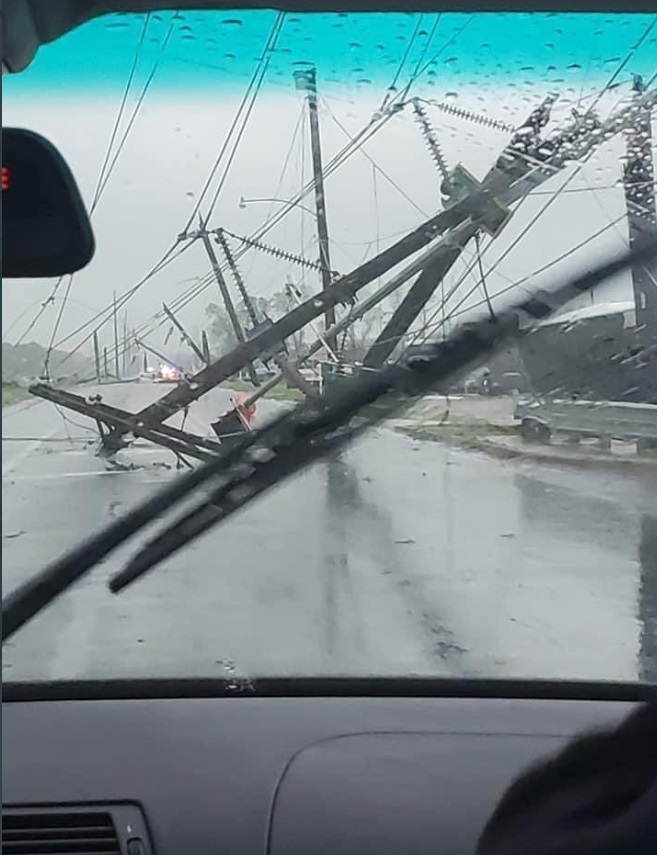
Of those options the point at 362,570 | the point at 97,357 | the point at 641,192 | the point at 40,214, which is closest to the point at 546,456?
the point at 362,570

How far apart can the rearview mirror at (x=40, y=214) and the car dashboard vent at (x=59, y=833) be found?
4.36 feet

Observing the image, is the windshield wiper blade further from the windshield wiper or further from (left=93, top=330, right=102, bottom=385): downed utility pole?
(left=93, top=330, right=102, bottom=385): downed utility pole

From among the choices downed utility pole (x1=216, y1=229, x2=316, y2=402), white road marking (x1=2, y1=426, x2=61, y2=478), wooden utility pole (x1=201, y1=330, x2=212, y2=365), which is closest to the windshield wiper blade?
downed utility pole (x1=216, y1=229, x2=316, y2=402)

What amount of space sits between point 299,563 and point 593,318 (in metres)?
1.05

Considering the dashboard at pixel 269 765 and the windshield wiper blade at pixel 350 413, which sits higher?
the windshield wiper blade at pixel 350 413

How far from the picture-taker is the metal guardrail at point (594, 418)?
3.87 metres

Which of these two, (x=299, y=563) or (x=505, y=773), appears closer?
(x=505, y=773)

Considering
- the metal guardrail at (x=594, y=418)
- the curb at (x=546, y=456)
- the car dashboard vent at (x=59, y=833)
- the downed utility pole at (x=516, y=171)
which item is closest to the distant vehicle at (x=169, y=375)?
the downed utility pole at (x=516, y=171)

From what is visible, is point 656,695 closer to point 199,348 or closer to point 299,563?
point 299,563

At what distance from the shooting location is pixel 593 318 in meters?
3.59

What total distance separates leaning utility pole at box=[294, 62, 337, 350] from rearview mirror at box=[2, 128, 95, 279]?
3.34 ft

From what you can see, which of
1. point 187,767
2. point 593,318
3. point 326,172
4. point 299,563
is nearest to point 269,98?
point 326,172

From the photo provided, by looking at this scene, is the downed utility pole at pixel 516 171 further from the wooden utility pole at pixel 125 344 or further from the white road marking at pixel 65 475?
the white road marking at pixel 65 475

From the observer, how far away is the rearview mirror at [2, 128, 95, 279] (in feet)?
8.52
